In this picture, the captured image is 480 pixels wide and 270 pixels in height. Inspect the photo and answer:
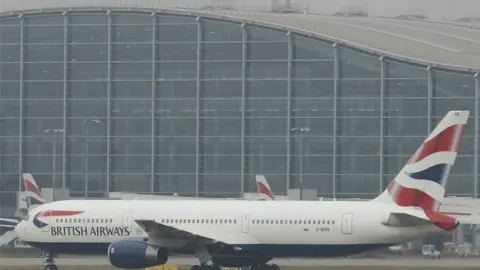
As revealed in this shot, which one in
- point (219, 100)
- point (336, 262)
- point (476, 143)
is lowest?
point (336, 262)

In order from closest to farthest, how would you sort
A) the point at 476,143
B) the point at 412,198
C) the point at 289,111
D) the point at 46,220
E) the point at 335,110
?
the point at 412,198
the point at 46,220
the point at 476,143
the point at 335,110
the point at 289,111

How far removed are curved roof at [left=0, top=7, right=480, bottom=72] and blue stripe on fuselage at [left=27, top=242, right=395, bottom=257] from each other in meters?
52.9

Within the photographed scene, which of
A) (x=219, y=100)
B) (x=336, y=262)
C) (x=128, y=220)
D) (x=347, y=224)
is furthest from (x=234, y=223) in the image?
(x=219, y=100)

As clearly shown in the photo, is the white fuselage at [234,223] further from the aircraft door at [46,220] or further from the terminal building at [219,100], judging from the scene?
the terminal building at [219,100]

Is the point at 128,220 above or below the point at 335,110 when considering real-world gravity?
below

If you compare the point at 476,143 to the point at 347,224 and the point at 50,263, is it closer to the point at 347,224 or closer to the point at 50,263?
the point at 347,224

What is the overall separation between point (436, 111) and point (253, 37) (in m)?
17.8

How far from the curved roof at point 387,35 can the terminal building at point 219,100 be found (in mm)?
214

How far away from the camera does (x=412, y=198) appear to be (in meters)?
57.6

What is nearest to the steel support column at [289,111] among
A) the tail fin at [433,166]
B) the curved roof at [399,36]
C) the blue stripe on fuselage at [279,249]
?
the curved roof at [399,36]

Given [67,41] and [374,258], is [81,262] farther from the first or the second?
[67,41]

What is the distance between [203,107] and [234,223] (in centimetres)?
5576

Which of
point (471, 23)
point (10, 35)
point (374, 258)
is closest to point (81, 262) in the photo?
point (374, 258)

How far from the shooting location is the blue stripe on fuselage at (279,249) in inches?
2336
